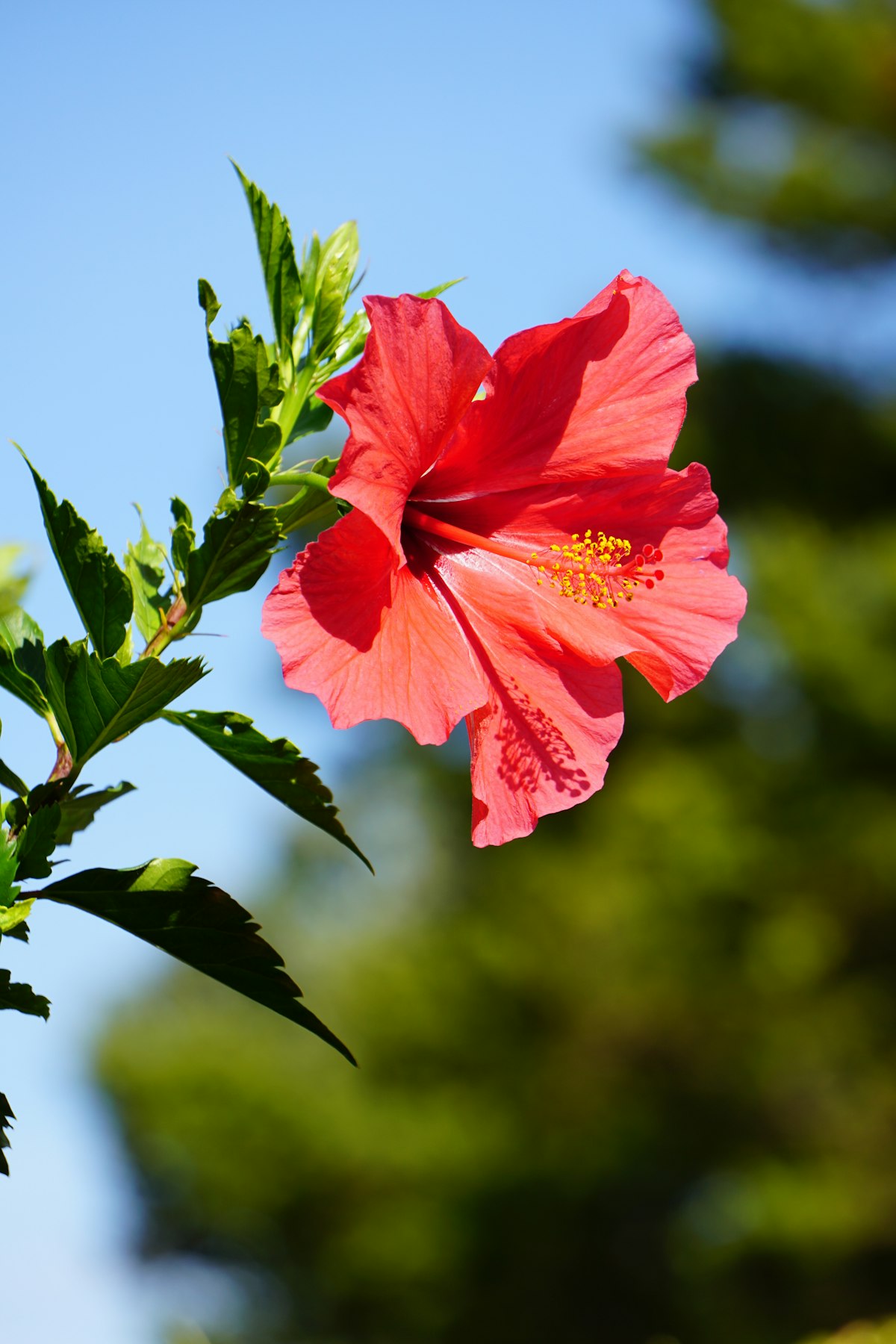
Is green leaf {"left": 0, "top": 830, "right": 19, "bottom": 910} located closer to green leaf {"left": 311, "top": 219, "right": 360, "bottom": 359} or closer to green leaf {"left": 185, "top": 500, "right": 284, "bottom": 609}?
green leaf {"left": 185, "top": 500, "right": 284, "bottom": 609}

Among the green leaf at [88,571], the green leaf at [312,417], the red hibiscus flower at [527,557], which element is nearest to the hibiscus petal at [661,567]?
the red hibiscus flower at [527,557]

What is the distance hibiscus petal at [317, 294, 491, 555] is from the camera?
A: 0.71 meters

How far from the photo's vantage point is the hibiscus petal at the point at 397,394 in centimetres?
71

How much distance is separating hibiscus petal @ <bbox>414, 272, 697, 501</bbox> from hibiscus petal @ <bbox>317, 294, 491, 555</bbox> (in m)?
0.02

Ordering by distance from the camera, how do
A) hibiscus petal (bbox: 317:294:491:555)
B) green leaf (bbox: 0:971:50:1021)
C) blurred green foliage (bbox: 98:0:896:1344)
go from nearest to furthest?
green leaf (bbox: 0:971:50:1021), hibiscus petal (bbox: 317:294:491:555), blurred green foliage (bbox: 98:0:896:1344)

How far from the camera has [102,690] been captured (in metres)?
0.61

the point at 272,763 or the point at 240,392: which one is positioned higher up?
the point at 240,392

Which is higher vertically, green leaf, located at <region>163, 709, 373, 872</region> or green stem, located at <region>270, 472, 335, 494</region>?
green stem, located at <region>270, 472, 335, 494</region>

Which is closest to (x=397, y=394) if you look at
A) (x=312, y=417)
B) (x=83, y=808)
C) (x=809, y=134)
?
(x=312, y=417)

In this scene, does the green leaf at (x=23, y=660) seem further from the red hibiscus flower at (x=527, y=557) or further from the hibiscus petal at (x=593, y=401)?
the hibiscus petal at (x=593, y=401)

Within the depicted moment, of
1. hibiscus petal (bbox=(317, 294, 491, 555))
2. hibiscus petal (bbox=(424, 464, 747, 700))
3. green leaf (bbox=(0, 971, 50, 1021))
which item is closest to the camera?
green leaf (bbox=(0, 971, 50, 1021))

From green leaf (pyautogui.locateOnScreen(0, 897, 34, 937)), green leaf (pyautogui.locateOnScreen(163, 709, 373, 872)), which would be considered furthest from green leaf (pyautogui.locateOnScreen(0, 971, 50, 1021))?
green leaf (pyautogui.locateOnScreen(163, 709, 373, 872))

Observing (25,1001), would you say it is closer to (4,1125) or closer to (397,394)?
(4,1125)

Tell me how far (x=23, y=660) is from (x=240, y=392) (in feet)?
0.65
